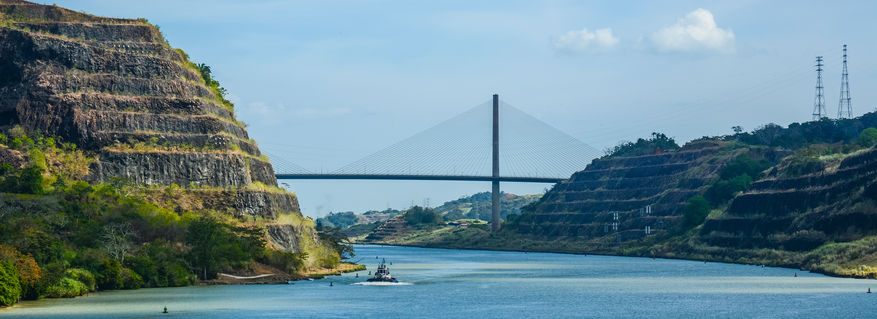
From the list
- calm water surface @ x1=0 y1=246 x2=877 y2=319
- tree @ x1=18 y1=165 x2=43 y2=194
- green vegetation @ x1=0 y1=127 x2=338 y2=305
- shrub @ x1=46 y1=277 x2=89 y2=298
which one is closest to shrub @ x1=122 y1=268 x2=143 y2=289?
green vegetation @ x1=0 y1=127 x2=338 y2=305

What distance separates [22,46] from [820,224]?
390ft

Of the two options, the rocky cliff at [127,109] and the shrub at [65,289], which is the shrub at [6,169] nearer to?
the rocky cliff at [127,109]

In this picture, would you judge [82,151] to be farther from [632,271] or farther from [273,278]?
[632,271]

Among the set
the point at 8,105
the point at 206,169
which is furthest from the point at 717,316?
the point at 8,105

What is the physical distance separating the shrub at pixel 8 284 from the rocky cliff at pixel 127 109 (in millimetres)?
42739

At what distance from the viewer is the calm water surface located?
10188 centimetres

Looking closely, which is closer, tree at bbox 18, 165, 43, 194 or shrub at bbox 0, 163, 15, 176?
tree at bbox 18, 165, 43, 194

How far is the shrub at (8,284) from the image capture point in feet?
318

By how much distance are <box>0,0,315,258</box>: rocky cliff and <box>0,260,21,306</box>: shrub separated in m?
42.7

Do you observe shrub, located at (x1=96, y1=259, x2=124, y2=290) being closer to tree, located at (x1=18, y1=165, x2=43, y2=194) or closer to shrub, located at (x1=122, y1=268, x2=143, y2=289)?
shrub, located at (x1=122, y1=268, x2=143, y2=289)

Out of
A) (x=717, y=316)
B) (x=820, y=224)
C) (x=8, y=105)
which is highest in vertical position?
(x=8, y=105)

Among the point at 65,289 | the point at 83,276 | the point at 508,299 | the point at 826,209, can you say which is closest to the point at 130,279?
the point at 83,276

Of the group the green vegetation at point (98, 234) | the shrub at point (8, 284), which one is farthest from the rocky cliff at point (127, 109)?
the shrub at point (8, 284)

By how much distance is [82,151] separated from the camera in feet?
477
